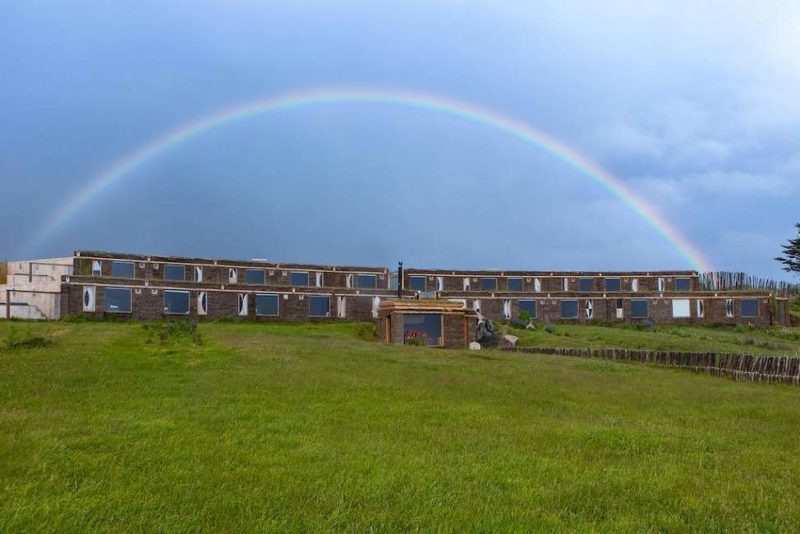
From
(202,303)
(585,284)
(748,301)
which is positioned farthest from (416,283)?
(748,301)

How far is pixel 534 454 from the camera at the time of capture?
8695 millimetres

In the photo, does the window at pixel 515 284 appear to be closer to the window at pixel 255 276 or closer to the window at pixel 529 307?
the window at pixel 529 307

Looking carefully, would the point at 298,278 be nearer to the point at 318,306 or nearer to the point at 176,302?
the point at 318,306

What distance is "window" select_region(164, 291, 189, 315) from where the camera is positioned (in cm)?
5278

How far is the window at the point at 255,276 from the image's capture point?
197ft

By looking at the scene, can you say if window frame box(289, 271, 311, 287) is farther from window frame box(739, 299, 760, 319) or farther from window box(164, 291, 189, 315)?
window frame box(739, 299, 760, 319)

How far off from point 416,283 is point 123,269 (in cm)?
2717

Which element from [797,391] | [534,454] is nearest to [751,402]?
[797,391]

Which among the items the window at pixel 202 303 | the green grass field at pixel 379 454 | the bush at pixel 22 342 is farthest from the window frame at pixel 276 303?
the green grass field at pixel 379 454

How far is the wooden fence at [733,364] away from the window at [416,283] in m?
40.3

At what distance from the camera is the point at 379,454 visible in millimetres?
8445

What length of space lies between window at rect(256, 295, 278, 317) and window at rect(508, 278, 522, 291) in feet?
84.1

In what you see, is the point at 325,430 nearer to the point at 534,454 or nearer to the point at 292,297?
the point at 534,454

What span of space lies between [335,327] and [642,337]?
21.6m
